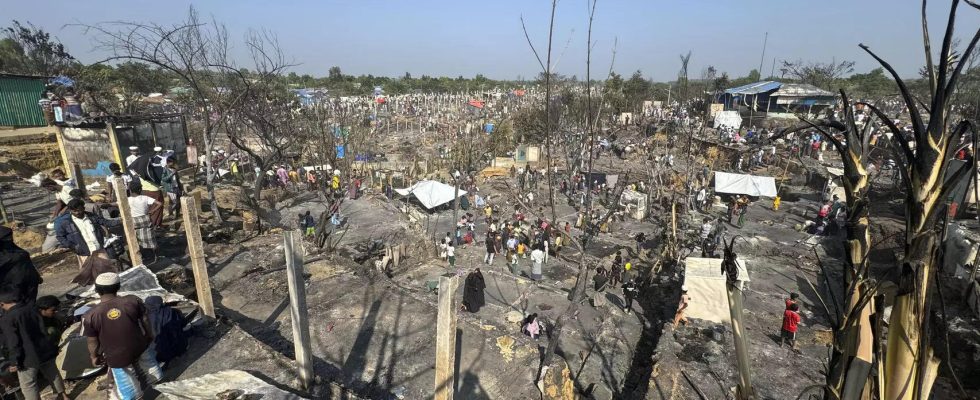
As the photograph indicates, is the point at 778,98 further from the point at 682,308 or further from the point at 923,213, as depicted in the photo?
the point at 923,213

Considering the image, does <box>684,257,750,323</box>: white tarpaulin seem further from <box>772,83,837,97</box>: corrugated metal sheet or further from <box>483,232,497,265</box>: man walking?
<box>772,83,837,97</box>: corrugated metal sheet

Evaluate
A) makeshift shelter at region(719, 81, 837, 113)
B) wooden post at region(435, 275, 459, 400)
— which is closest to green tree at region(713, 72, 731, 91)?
makeshift shelter at region(719, 81, 837, 113)

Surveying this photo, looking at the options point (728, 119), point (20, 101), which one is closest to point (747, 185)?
point (728, 119)

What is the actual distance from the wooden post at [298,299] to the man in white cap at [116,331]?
120 centimetres

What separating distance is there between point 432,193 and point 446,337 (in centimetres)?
1495

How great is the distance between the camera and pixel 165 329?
16.1 feet

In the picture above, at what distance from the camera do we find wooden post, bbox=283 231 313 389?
4.33 m

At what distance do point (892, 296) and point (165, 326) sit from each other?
6.03m

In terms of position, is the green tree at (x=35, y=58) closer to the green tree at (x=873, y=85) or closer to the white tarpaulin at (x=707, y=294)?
the white tarpaulin at (x=707, y=294)

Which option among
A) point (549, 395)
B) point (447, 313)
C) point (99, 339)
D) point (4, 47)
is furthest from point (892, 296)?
point (4, 47)

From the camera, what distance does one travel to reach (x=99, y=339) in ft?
12.3

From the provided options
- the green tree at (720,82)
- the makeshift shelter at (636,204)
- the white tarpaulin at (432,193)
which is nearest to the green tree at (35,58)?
the white tarpaulin at (432,193)

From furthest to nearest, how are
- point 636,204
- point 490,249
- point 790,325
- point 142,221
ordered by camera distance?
point 636,204, point 490,249, point 790,325, point 142,221

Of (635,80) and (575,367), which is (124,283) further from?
(635,80)
